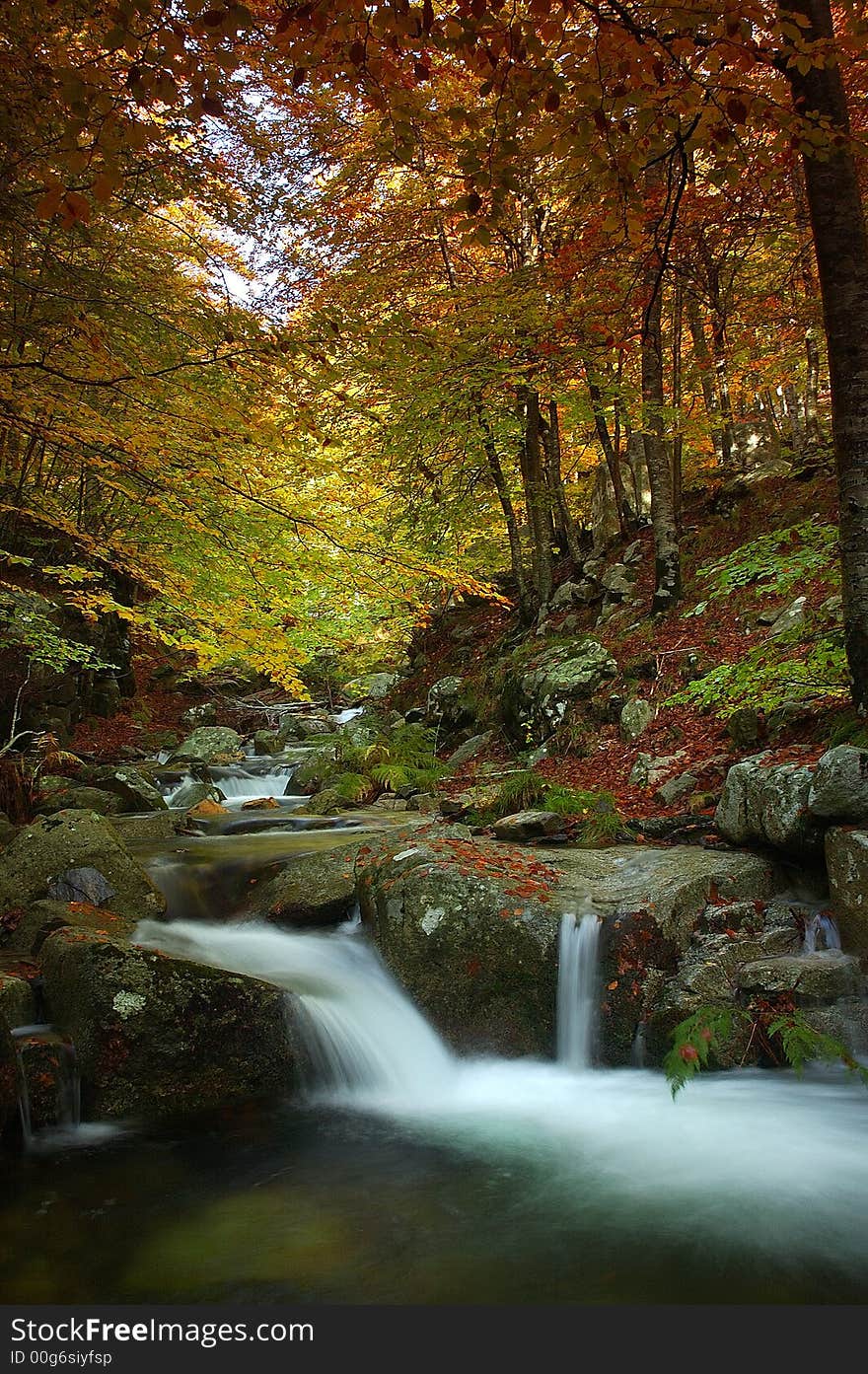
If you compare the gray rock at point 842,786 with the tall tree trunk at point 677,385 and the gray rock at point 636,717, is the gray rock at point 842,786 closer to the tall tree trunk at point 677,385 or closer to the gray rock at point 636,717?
the gray rock at point 636,717

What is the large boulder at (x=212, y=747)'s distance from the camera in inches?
598

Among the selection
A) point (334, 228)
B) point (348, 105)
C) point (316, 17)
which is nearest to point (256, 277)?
point (334, 228)

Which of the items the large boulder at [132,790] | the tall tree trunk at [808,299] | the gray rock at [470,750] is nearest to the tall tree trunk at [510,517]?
the gray rock at [470,750]

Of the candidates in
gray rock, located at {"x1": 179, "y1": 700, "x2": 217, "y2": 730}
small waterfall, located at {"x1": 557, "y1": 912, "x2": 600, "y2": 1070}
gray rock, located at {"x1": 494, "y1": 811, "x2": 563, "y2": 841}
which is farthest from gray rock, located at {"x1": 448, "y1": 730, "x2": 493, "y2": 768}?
gray rock, located at {"x1": 179, "y1": 700, "x2": 217, "y2": 730}

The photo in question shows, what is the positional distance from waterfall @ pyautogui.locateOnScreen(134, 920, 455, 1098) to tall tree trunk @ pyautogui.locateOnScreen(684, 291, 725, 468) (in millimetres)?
9197

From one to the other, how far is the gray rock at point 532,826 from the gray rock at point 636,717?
1950 mm

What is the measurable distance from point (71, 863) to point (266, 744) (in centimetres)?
1053

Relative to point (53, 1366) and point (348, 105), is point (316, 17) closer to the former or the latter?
point (53, 1366)

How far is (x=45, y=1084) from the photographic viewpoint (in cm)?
418

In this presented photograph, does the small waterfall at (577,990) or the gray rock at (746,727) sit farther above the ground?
the gray rock at (746,727)

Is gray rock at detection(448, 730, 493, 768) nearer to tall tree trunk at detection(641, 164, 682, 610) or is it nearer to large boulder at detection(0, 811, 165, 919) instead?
tall tree trunk at detection(641, 164, 682, 610)

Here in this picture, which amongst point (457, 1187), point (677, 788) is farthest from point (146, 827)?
point (457, 1187)

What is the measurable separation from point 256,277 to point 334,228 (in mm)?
1342

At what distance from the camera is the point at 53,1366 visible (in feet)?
8.09
